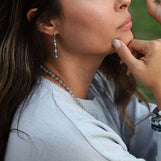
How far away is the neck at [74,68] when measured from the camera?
1.66m

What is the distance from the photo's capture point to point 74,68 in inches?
66.6

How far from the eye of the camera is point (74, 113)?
140 centimetres

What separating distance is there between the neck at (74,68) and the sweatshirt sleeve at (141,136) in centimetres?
43

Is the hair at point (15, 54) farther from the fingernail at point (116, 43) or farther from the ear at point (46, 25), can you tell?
the fingernail at point (116, 43)

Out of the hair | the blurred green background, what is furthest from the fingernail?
the blurred green background

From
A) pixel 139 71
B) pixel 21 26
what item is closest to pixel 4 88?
pixel 21 26

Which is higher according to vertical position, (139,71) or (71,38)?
(71,38)

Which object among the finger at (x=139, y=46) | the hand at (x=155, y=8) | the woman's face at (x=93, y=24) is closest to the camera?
the woman's face at (x=93, y=24)

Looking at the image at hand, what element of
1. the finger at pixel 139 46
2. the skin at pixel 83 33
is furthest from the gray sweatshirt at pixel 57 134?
the finger at pixel 139 46

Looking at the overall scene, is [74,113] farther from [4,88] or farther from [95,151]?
[4,88]

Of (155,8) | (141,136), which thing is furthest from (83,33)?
(141,136)

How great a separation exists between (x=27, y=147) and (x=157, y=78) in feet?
2.29

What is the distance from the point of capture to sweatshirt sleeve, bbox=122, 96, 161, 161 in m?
1.90

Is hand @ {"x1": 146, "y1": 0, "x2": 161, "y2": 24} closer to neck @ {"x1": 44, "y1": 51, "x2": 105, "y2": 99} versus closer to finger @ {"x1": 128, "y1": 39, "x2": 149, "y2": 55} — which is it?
finger @ {"x1": 128, "y1": 39, "x2": 149, "y2": 55}
